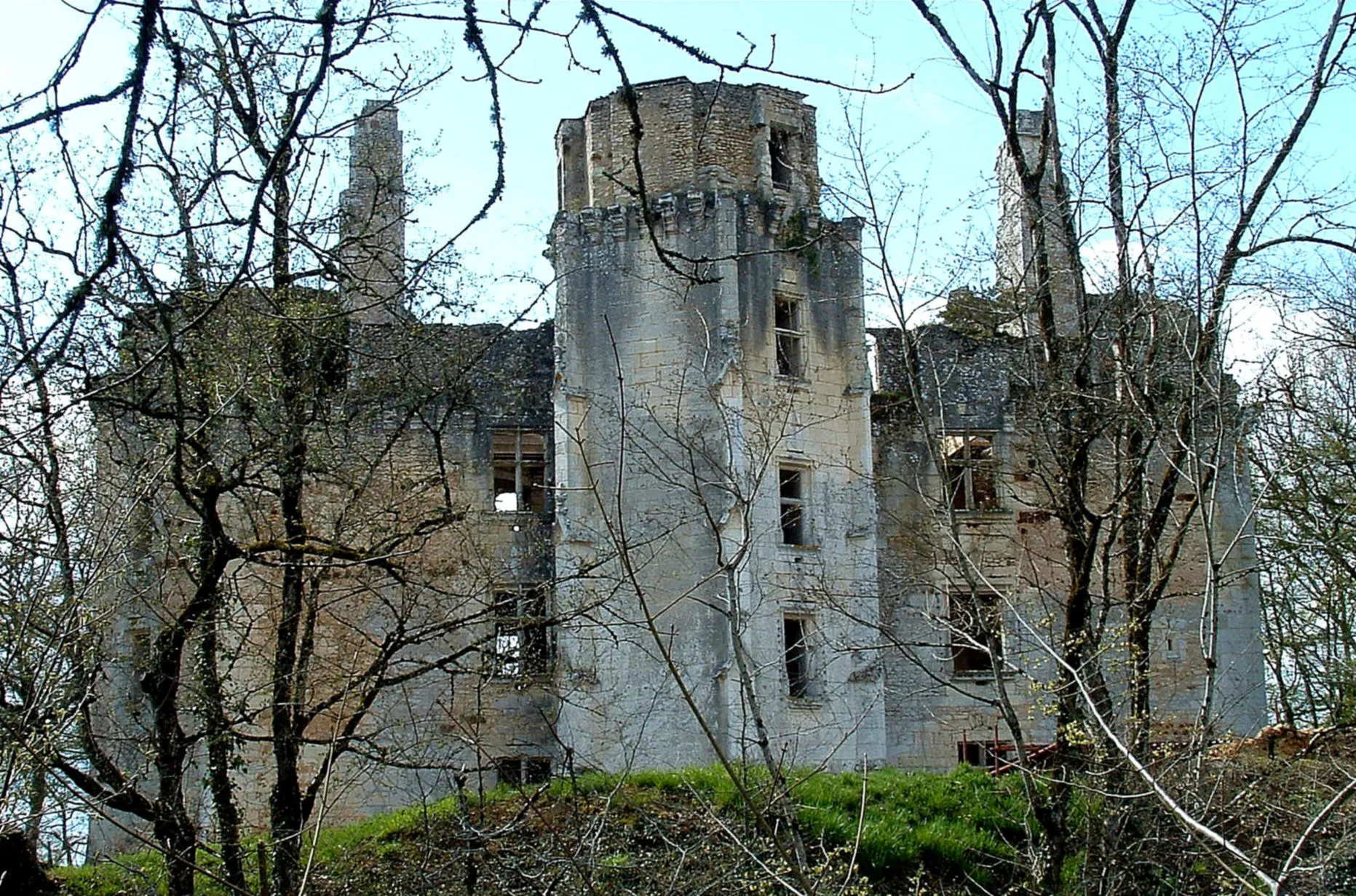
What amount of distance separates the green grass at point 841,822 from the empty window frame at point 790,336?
6568 millimetres

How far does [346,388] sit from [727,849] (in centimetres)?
625

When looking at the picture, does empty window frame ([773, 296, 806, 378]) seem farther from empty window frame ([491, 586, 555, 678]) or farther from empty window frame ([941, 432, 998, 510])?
empty window frame ([491, 586, 555, 678])

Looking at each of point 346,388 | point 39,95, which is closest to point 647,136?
point 346,388

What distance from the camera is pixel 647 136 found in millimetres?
21047

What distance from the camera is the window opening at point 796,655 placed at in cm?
1959

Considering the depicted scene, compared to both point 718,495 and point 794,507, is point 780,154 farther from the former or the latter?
point 718,495

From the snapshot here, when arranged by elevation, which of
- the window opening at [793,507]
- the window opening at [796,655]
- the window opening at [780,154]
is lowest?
the window opening at [796,655]

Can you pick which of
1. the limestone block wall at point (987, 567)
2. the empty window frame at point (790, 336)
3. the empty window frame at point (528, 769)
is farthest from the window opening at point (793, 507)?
the empty window frame at point (528, 769)

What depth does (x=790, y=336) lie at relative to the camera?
69.1 feet

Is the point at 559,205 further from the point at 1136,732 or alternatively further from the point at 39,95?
the point at 39,95

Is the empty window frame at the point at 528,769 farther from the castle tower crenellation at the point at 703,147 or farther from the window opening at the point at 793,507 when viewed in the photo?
the castle tower crenellation at the point at 703,147

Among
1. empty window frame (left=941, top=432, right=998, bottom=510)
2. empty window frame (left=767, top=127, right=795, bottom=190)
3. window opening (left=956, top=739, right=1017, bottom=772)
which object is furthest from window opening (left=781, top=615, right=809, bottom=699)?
empty window frame (left=767, top=127, right=795, bottom=190)

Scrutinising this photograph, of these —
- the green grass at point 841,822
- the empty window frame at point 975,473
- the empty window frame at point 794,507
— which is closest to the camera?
the green grass at point 841,822

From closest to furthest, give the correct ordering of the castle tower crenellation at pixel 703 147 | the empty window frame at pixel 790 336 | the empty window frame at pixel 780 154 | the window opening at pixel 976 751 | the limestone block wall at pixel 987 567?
the window opening at pixel 976 751 → the castle tower crenellation at pixel 703 147 → the empty window frame at pixel 790 336 → the limestone block wall at pixel 987 567 → the empty window frame at pixel 780 154
